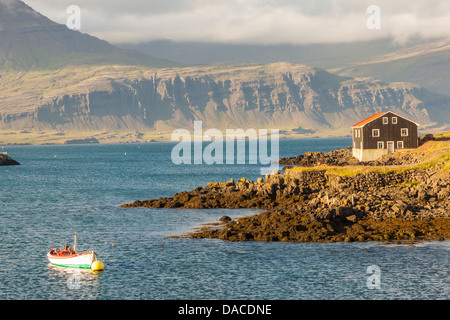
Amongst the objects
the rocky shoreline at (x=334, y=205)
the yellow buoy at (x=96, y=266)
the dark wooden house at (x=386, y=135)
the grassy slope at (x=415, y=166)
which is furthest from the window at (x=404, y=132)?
the yellow buoy at (x=96, y=266)

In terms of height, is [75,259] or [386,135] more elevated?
[386,135]

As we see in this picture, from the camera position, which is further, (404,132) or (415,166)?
(404,132)

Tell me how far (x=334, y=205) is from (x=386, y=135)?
51.9 meters

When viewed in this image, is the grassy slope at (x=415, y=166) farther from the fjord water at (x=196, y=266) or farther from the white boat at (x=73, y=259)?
the white boat at (x=73, y=259)

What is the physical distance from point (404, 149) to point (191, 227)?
2336 inches

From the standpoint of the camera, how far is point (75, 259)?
53000 mm

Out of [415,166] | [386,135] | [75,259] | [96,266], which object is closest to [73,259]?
[75,259]

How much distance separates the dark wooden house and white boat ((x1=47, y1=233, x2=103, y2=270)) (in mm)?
74324

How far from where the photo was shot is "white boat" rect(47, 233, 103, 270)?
52281mm

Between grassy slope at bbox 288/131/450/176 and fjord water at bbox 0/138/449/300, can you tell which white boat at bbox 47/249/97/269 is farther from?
grassy slope at bbox 288/131/450/176

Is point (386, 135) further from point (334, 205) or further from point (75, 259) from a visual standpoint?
point (75, 259)

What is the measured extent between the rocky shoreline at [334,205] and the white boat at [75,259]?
14.8 meters

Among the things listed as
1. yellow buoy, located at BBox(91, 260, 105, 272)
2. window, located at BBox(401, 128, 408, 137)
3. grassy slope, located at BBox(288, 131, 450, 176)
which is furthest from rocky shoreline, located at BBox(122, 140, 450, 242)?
window, located at BBox(401, 128, 408, 137)
